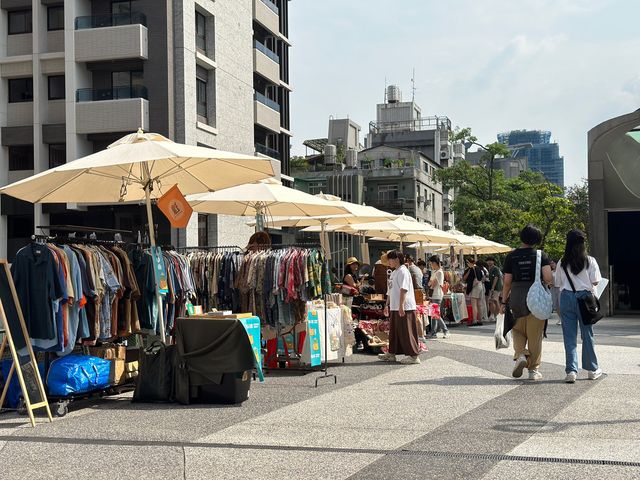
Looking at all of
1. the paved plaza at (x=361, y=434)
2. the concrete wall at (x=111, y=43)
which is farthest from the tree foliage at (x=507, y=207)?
the paved plaza at (x=361, y=434)

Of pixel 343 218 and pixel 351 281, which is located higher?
pixel 343 218

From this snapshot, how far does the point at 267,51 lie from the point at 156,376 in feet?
124

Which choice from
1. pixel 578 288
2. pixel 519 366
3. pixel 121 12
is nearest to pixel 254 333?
pixel 519 366

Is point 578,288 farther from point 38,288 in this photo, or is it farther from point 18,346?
point 18,346

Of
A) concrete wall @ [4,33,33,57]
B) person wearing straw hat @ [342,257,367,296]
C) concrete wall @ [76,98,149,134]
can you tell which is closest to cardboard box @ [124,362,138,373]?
person wearing straw hat @ [342,257,367,296]

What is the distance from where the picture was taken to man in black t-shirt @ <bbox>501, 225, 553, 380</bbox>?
1188 centimetres

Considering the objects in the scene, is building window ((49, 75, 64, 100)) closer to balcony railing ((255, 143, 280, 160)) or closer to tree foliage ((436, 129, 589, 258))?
balcony railing ((255, 143, 280, 160))

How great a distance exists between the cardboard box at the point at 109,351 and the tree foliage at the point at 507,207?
42.8m

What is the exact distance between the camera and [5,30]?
3762 centimetres

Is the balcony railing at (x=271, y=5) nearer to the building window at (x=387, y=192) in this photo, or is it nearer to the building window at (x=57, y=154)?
the building window at (x=57, y=154)

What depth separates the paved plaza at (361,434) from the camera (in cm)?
678

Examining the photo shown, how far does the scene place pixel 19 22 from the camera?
124ft

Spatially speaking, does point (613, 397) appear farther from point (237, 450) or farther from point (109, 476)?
point (109, 476)

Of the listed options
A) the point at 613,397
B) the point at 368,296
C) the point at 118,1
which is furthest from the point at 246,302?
the point at 118,1
